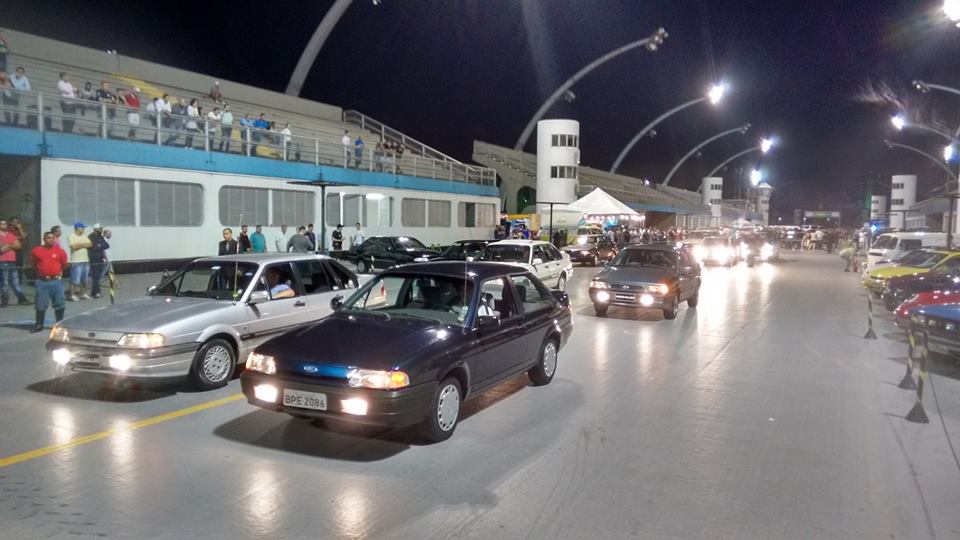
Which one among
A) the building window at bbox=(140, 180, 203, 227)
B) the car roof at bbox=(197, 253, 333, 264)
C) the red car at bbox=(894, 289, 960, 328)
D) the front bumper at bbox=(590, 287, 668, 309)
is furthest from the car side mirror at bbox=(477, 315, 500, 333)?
the building window at bbox=(140, 180, 203, 227)

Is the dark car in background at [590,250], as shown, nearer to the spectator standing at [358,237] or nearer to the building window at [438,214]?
the building window at [438,214]

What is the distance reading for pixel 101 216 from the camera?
19719 millimetres

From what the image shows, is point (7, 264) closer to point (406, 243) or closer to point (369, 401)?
point (369, 401)

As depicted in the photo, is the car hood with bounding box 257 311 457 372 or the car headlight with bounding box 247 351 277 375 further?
the car headlight with bounding box 247 351 277 375

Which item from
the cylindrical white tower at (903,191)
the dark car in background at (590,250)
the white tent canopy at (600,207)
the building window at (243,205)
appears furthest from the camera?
the cylindrical white tower at (903,191)

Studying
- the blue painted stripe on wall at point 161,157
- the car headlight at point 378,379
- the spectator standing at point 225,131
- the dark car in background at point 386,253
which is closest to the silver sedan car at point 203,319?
the car headlight at point 378,379

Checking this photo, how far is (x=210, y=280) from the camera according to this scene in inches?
350

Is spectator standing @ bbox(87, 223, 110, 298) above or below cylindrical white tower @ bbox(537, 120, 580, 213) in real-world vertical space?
below

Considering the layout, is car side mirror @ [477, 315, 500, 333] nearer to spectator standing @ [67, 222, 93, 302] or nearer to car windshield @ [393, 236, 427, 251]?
spectator standing @ [67, 222, 93, 302]

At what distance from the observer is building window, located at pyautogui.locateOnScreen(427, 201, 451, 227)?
3631 centimetres

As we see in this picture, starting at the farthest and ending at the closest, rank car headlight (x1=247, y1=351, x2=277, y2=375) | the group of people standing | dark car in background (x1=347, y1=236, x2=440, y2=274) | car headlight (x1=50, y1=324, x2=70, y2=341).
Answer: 1. dark car in background (x1=347, y1=236, x2=440, y2=274)
2. the group of people standing
3. car headlight (x1=50, y1=324, x2=70, y2=341)
4. car headlight (x1=247, y1=351, x2=277, y2=375)

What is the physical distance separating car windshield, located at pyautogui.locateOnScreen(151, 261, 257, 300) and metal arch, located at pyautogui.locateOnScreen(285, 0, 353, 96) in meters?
21.0

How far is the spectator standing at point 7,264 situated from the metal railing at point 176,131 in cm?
454

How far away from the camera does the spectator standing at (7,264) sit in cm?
1402
